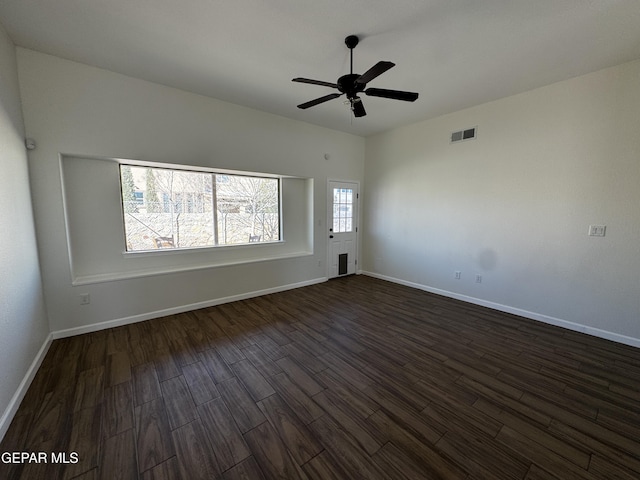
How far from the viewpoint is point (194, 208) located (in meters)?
3.86

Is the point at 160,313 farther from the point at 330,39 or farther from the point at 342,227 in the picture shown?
the point at 330,39

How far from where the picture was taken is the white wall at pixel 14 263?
5.90ft

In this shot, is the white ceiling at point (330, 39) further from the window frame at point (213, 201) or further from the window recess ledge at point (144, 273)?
the window recess ledge at point (144, 273)

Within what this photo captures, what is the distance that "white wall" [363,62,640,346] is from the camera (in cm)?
279

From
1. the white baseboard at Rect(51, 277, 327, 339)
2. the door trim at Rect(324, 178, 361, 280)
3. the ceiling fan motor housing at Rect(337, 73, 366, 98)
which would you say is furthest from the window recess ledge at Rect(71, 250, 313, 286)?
the ceiling fan motor housing at Rect(337, 73, 366, 98)

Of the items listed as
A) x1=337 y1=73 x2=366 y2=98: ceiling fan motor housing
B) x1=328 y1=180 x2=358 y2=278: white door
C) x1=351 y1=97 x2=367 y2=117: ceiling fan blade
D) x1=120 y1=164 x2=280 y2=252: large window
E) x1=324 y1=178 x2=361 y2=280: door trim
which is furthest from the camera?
x1=328 y1=180 x2=358 y2=278: white door

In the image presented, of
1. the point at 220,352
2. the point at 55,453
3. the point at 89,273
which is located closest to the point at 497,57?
the point at 220,352

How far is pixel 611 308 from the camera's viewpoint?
114 inches

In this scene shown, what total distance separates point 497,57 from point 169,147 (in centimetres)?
401

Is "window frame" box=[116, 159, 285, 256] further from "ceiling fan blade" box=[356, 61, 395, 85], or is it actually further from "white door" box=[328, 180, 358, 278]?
"ceiling fan blade" box=[356, 61, 395, 85]

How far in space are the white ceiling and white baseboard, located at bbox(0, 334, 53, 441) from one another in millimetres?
2998

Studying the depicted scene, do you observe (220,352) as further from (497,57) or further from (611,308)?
(611,308)

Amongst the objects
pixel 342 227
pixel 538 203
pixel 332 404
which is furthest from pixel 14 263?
pixel 538 203

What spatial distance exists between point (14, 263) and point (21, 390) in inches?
39.5
